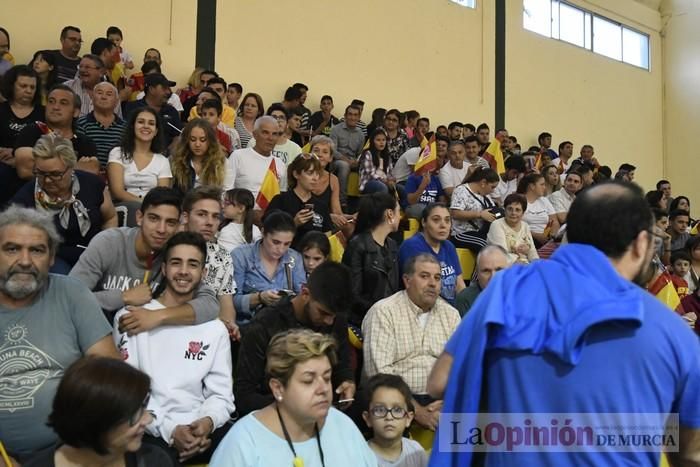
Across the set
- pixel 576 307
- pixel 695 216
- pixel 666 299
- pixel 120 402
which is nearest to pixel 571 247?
pixel 576 307

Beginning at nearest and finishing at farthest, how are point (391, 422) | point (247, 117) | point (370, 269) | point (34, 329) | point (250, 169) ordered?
point (34, 329) → point (391, 422) → point (370, 269) → point (250, 169) → point (247, 117)

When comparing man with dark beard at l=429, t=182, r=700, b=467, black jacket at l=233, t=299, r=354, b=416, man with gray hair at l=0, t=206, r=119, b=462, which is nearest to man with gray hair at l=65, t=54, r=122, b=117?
black jacket at l=233, t=299, r=354, b=416

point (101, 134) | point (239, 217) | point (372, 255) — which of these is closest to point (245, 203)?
point (239, 217)

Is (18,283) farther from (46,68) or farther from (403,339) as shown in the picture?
(46,68)

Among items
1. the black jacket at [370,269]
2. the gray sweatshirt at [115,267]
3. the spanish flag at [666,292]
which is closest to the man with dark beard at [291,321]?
the gray sweatshirt at [115,267]

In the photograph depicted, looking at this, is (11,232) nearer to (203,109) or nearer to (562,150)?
(203,109)

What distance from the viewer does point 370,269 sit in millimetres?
4980

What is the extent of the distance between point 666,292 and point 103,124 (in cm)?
429

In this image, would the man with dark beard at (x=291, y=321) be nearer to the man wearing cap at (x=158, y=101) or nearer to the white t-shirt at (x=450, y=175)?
the man wearing cap at (x=158, y=101)

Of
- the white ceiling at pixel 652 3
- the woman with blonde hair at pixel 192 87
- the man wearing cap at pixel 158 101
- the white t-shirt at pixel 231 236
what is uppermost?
the white ceiling at pixel 652 3

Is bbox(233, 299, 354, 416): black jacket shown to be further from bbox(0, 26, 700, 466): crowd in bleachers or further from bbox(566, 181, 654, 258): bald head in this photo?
bbox(566, 181, 654, 258): bald head

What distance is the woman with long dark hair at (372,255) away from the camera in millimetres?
4938

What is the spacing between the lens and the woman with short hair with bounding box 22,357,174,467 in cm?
209

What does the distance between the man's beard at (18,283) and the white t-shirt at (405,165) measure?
6569 mm
